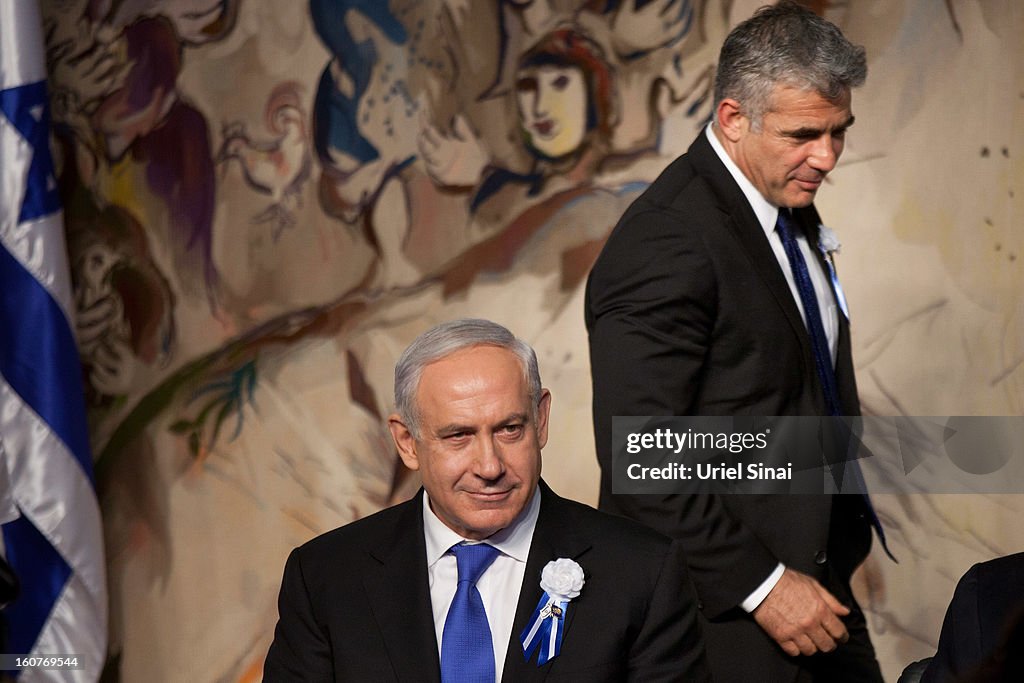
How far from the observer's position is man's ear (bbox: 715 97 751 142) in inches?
110

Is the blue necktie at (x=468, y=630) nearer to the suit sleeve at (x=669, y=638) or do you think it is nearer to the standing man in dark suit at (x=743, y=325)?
the suit sleeve at (x=669, y=638)

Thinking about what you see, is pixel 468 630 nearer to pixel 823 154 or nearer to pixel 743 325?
pixel 743 325

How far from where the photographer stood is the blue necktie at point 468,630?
2141mm

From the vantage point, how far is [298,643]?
221 centimetres

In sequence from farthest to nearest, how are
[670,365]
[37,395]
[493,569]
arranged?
[37,395], [670,365], [493,569]

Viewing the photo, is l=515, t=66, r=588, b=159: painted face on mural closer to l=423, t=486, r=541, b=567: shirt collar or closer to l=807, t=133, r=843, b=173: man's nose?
l=807, t=133, r=843, b=173: man's nose

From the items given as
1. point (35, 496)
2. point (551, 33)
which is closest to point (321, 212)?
point (551, 33)

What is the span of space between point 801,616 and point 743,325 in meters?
0.60

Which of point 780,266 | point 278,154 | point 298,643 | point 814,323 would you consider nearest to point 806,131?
point 780,266

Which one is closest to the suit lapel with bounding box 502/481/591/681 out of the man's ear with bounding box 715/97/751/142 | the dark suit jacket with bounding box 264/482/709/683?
the dark suit jacket with bounding box 264/482/709/683

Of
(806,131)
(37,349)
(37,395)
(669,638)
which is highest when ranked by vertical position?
(806,131)

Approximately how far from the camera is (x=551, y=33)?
161 inches

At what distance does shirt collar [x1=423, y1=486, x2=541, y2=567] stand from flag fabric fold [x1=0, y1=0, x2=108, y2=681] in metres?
1.75

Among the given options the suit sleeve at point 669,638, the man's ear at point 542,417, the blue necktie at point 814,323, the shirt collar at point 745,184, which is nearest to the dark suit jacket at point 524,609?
the suit sleeve at point 669,638
